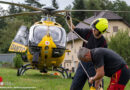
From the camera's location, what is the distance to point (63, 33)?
12344 mm

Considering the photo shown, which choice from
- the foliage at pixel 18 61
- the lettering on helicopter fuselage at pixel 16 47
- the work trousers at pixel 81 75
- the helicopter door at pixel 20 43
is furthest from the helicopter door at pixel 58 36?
the foliage at pixel 18 61

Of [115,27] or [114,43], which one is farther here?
[115,27]

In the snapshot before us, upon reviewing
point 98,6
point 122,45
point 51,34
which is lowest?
point 122,45

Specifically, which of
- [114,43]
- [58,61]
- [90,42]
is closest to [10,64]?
[114,43]

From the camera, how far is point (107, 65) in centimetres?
465

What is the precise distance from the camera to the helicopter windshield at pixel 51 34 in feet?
38.6

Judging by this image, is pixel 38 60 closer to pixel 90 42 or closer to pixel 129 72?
pixel 90 42

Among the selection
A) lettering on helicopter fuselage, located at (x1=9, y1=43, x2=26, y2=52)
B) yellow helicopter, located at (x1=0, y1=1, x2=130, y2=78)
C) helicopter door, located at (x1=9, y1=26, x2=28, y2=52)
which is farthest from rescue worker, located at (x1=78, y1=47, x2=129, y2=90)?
lettering on helicopter fuselage, located at (x1=9, y1=43, x2=26, y2=52)

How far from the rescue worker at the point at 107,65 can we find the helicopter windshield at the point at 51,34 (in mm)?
7251

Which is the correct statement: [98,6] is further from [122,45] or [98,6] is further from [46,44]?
[46,44]

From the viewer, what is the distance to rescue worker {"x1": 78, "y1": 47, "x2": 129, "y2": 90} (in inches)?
174

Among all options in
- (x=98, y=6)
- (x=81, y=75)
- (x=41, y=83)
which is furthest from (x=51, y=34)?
(x=98, y=6)

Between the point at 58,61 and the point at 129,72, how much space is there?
7.69 meters

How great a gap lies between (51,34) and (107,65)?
7.42m
